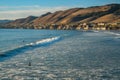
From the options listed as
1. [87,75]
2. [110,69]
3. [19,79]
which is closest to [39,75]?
[19,79]

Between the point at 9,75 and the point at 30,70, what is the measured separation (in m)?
2.14

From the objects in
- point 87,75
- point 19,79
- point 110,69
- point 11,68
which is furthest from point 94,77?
point 11,68

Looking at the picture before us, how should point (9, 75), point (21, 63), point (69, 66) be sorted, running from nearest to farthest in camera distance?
point (9, 75), point (69, 66), point (21, 63)

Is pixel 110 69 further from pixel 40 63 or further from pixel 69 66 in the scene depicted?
pixel 40 63

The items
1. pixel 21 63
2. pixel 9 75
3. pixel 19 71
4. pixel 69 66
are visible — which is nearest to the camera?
pixel 9 75

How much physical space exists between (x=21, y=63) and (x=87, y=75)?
6.97 m

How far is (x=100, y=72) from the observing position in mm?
19438

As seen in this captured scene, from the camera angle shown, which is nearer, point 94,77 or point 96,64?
point 94,77

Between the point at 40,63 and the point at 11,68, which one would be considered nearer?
the point at 11,68

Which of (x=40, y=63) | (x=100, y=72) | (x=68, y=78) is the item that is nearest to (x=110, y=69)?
(x=100, y=72)

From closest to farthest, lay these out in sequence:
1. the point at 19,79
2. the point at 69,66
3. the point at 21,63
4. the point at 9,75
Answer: the point at 19,79 < the point at 9,75 < the point at 69,66 < the point at 21,63

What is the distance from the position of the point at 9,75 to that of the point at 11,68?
107 inches

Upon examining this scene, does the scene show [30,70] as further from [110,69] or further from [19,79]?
[110,69]

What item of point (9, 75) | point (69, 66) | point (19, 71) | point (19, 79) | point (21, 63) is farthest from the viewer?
point (21, 63)
